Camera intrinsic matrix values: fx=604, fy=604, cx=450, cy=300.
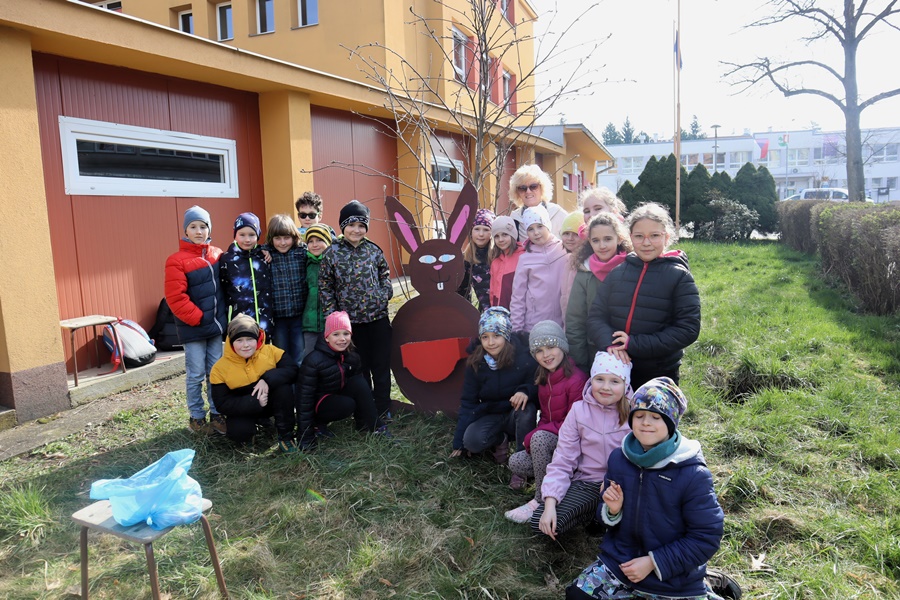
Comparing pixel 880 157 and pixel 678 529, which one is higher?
pixel 880 157

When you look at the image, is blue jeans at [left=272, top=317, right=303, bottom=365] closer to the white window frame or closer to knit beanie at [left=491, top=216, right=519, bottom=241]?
knit beanie at [left=491, top=216, right=519, bottom=241]

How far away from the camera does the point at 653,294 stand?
3318 mm

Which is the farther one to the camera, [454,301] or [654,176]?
[654,176]

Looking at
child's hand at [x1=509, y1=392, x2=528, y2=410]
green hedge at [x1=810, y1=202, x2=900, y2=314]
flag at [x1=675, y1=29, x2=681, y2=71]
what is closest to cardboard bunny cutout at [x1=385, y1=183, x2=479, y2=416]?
child's hand at [x1=509, y1=392, x2=528, y2=410]

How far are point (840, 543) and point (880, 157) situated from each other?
75.1 m

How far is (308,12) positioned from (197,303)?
38.1 ft

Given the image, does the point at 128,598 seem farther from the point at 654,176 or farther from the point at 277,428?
the point at 654,176

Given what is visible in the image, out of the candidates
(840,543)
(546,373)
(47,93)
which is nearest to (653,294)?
(546,373)

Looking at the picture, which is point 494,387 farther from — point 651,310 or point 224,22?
point 224,22

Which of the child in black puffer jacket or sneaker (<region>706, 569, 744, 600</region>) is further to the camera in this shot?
the child in black puffer jacket

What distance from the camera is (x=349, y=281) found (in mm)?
4527

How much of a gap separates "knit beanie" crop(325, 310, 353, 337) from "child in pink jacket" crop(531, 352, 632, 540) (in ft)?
5.89

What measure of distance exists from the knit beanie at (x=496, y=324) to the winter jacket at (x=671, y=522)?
1.43 metres

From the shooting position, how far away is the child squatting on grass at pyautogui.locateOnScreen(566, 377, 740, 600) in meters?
2.42
